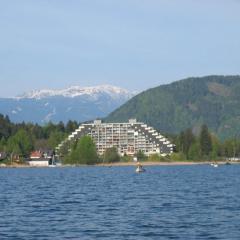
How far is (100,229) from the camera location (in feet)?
144

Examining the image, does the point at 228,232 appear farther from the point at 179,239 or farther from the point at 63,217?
the point at 63,217

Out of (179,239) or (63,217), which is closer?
(179,239)

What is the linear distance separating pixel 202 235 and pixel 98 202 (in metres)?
22.9

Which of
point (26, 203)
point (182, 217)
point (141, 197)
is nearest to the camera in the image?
point (182, 217)

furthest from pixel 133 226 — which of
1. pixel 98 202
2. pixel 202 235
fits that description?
pixel 98 202

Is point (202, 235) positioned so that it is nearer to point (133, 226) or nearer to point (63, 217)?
point (133, 226)

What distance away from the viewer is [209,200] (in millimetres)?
63656

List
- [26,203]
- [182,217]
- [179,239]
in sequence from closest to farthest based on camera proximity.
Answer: [179,239] < [182,217] < [26,203]

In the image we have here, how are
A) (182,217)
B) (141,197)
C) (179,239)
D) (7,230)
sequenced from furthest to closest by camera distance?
1. (141,197)
2. (182,217)
3. (7,230)
4. (179,239)

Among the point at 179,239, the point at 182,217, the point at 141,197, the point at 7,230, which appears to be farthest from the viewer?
the point at 141,197

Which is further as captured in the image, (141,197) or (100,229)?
(141,197)

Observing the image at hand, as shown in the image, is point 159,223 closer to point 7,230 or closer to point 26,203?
point 7,230

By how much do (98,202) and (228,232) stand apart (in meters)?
22.5

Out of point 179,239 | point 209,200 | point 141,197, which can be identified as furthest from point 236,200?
point 179,239
